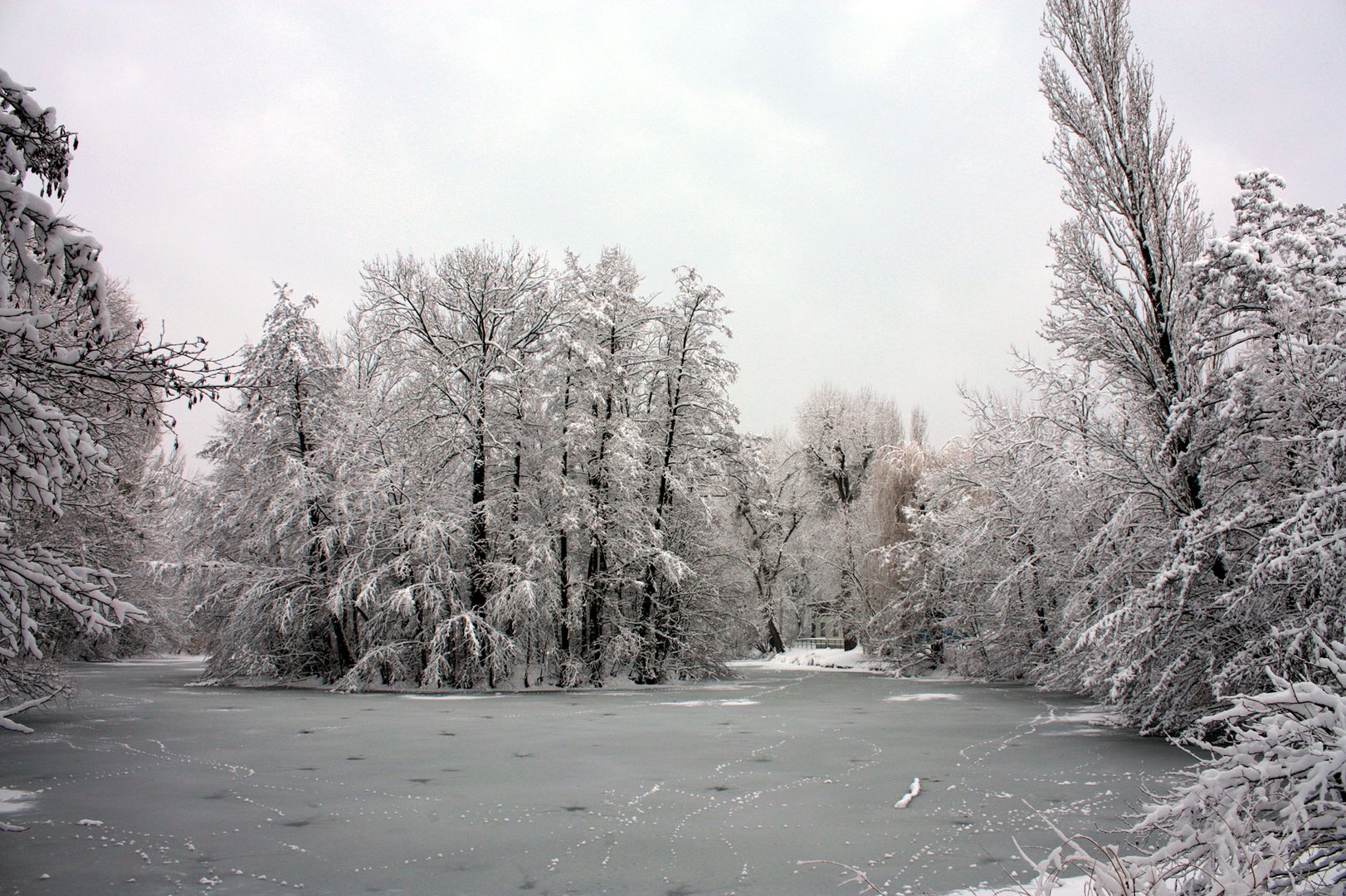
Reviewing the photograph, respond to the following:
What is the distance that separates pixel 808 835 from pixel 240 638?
2043 cm

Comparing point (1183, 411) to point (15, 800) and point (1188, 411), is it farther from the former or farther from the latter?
point (15, 800)

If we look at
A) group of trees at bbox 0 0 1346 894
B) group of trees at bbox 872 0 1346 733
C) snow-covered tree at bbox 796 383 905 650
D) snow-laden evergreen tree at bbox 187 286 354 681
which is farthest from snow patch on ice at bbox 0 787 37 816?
snow-covered tree at bbox 796 383 905 650

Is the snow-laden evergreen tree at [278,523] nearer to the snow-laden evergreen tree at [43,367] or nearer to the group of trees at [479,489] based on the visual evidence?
the group of trees at [479,489]

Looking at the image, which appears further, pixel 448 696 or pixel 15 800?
pixel 448 696

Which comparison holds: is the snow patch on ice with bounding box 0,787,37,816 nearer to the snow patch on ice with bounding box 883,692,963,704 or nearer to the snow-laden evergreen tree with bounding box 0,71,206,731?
the snow-laden evergreen tree with bounding box 0,71,206,731

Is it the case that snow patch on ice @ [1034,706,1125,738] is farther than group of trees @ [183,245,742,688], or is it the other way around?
group of trees @ [183,245,742,688]

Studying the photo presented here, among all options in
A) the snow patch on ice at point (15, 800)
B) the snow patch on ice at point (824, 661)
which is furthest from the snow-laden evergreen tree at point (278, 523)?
the snow patch on ice at point (824, 661)

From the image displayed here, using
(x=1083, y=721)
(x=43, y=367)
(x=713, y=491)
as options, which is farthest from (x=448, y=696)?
(x=43, y=367)

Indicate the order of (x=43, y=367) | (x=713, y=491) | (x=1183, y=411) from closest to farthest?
1. (x=43, y=367)
2. (x=1183, y=411)
3. (x=713, y=491)

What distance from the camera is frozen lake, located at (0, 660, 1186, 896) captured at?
5816 millimetres

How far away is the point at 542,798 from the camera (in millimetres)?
8172

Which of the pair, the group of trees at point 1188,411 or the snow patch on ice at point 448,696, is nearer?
the group of trees at point 1188,411

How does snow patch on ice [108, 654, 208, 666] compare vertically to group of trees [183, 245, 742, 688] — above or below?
below

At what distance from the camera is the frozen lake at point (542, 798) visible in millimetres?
5816
